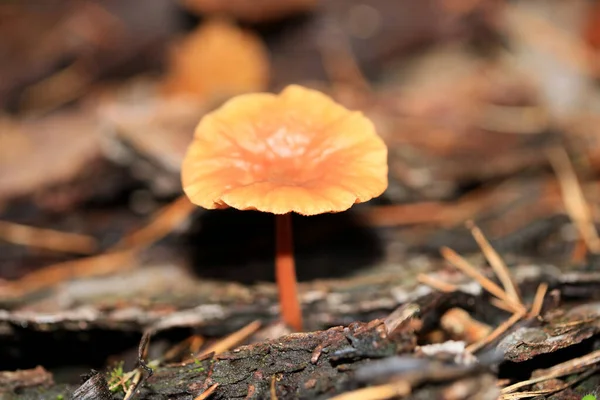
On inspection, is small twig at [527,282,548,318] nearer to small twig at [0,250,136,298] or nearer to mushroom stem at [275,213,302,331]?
mushroom stem at [275,213,302,331]

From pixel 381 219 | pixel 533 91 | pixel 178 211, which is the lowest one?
pixel 381 219

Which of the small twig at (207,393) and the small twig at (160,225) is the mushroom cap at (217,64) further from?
the small twig at (207,393)

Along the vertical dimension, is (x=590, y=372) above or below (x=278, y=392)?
below

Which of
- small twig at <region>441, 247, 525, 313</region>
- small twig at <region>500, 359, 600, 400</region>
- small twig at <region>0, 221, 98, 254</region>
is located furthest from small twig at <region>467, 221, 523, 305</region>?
small twig at <region>0, 221, 98, 254</region>

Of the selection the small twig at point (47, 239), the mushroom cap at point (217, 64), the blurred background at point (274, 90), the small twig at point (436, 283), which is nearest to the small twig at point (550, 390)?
the small twig at point (436, 283)

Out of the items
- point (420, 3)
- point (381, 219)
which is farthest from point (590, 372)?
point (420, 3)

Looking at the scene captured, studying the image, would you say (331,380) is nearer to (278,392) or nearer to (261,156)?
(278,392)

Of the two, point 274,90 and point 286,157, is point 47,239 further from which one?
point 274,90

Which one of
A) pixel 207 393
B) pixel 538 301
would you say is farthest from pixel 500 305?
pixel 207 393
